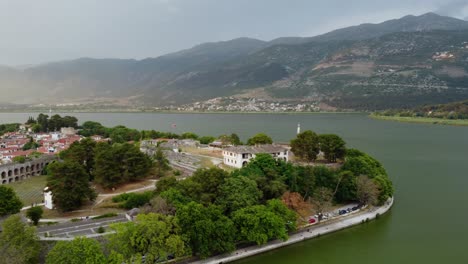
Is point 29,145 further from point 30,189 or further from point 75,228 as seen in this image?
point 75,228

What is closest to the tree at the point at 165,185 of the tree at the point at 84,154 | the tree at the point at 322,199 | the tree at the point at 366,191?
the tree at the point at 322,199

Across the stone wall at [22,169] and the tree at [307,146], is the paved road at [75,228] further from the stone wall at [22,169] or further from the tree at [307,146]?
the tree at [307,146]

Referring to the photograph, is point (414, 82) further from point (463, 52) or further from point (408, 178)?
point (408, 178)

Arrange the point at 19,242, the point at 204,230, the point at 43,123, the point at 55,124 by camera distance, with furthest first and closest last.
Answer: the point at 55,124
the point at 43,123
the point at 204,230
the point at 19,242

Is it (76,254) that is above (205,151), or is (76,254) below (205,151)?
below

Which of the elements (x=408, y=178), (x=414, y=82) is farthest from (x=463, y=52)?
(x=408, y=178)

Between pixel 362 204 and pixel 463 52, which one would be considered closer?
pixel 362 204

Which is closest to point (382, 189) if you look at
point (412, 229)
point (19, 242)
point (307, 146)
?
point (412, 229)
